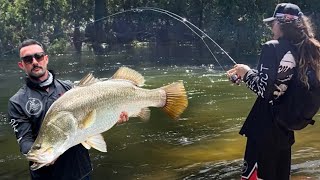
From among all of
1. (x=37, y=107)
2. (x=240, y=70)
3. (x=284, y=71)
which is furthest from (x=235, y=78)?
(x=37, y=107)

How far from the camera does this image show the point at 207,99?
642 inches

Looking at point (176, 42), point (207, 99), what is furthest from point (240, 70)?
point (176, 42)

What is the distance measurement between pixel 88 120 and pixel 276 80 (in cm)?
161

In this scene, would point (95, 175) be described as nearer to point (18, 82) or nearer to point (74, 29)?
point (18, 82)

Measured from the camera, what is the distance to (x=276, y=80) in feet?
13.4

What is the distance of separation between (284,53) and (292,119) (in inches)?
21.9

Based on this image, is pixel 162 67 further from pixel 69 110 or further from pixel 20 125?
pixel 69 110

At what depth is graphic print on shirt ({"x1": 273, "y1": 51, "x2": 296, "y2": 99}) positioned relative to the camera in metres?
4.07

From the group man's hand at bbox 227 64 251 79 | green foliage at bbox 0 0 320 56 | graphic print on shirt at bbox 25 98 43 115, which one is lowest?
graphic print on shirt at bbox 25 98 43 115

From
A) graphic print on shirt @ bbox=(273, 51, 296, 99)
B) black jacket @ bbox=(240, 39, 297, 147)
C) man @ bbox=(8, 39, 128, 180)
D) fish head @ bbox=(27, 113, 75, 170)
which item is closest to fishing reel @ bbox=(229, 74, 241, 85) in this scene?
black jacket @ bbox=(240, 39, 297, 147)

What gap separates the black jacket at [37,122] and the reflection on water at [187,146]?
182 inches

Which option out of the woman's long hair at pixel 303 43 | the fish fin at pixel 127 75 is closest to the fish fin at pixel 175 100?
the fish fin at pixel 127 75

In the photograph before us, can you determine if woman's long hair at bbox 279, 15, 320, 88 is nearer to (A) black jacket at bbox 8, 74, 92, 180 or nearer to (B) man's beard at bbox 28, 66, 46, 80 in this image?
(A) black jacket at bbox 8, 74, 92, 180

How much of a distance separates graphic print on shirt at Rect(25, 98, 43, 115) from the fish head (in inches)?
14.0
